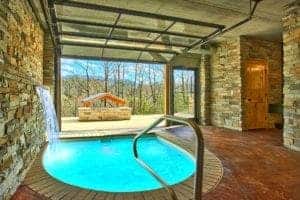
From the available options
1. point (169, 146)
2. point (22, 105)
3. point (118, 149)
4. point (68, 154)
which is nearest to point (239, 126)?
point (169, 146)

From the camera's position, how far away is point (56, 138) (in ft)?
21.1

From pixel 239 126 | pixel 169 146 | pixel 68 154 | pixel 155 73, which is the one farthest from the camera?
pixel 155 73

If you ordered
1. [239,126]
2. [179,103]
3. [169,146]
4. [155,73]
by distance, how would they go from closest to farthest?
1. [169,146]
2. [239,126]
3. [179,103]
4. [155,73]

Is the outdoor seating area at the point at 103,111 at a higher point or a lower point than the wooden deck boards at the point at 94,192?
higher

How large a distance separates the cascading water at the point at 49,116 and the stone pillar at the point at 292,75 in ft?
18.1

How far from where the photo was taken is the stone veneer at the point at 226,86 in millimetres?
7992

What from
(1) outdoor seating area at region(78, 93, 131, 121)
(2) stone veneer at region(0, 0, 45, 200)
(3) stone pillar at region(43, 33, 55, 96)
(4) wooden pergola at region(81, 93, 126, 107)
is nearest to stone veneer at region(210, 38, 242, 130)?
(1) outdoor seating area at region(78, 93, 131, 121)

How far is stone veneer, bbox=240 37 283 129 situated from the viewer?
321 inches

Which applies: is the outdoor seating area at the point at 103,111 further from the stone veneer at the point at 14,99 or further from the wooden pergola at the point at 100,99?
the stone veneer at the point at 14,99

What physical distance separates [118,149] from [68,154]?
1.24 meters

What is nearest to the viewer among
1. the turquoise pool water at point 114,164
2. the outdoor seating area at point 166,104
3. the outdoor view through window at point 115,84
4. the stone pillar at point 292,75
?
the outdoor seating area at point 166,104

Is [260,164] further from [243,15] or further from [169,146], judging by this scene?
[243,15]

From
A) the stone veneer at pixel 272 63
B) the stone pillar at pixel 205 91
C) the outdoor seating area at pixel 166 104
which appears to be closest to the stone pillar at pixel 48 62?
the outdoor seating area at pixel 166 104

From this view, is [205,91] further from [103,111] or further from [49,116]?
[49,116]
